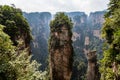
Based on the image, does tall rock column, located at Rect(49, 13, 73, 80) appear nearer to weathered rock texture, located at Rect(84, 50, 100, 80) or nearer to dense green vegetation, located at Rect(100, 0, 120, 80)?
weathered rock texture, located at Rect(84, 50, 100, 80)

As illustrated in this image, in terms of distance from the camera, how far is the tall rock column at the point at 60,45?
48062 millimetres

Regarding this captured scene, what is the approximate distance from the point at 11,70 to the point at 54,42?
33.8 metres

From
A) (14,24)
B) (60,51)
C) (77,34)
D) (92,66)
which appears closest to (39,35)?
(77,34)

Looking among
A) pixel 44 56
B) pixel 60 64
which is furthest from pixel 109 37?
pixel 44 56

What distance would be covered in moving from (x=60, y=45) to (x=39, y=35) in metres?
103

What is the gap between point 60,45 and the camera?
1895 inches

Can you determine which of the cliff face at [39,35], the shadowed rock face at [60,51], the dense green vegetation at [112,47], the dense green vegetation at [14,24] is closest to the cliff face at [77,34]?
the cliff face at [39,35]

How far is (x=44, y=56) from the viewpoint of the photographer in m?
126

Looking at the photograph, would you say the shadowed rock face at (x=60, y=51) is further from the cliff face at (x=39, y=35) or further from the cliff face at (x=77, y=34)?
the cliff face at (x=77, y=34)

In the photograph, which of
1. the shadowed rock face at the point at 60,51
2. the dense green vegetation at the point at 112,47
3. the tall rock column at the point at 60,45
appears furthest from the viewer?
the tall rock column at the point at 60,45

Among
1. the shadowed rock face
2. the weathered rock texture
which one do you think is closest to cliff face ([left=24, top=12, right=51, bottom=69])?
the weathered rock texture

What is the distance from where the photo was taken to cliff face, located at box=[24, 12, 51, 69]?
12514cm

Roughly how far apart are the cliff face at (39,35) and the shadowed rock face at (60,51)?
6178 cm

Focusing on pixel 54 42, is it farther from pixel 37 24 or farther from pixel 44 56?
pixel 37 24
